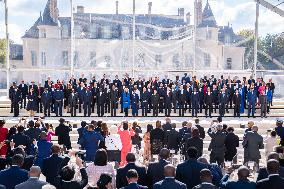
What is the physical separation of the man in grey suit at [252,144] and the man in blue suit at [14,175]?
757 cm

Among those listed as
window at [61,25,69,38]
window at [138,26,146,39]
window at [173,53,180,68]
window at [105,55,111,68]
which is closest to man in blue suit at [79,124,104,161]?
window at [105,55,111,68]

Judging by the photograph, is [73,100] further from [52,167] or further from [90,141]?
[52,167]

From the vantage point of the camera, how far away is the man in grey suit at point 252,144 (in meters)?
15.0

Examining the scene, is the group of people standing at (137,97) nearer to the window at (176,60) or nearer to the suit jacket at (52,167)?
the suit jacket at (52,167)

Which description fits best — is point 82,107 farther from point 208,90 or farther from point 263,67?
point 263,67

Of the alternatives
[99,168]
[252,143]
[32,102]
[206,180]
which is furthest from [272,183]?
[32,102]

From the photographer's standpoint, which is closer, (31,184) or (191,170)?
(31,184)

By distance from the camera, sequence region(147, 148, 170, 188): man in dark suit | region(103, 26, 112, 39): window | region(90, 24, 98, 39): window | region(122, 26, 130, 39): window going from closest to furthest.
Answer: region(147, 148, 170, 188): man in dark suit, region(90, 24, 98, 39): window, region(122, 26, 130, 39): window, region(103, 26, 112, 39): window

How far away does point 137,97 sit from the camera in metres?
25.6

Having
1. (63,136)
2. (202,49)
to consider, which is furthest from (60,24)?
(63,136)

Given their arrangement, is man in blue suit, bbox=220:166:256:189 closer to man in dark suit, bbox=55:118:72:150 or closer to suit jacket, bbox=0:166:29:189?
suit jacket, bbox=0:166:29:189

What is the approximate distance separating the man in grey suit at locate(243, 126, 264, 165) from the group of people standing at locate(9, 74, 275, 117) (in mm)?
10443

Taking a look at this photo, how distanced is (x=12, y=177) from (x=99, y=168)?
1513 millimetres

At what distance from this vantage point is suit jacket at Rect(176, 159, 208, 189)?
10047mm
